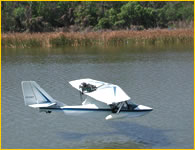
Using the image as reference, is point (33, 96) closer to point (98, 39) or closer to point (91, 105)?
point (91, 105)

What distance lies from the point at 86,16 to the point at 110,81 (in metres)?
36.8

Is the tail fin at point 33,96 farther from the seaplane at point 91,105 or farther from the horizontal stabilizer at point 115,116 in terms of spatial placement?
the horizontal stabilizer at point 115,116

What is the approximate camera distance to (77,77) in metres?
25.4

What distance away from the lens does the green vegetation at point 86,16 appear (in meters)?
57.9

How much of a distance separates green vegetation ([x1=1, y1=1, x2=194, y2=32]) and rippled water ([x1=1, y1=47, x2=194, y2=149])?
2233 cm

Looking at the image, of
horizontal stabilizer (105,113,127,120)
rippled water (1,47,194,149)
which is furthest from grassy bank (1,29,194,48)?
horizontal stabilizer (105,113,127,120)

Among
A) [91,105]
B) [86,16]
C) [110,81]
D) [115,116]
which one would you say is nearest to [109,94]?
[115,116]

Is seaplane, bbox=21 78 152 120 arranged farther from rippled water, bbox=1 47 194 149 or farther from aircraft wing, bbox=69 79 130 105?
rippled water, bbox=1 47 194 149

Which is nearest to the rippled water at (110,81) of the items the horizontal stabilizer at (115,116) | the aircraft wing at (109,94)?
the horizontal stabilizer at (115,116)

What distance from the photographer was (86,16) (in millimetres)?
59750

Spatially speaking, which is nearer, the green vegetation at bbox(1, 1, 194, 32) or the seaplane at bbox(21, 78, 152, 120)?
the seaplane at bbox(21, 78, 152, 120)

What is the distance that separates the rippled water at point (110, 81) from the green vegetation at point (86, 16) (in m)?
22.3

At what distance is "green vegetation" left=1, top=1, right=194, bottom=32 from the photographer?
57938 mm

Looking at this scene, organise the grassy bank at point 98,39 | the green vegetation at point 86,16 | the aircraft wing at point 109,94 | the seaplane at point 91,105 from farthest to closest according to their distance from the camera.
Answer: the green vegetation at point 86,16 < the grassy bank at point 98,39 < the seaplane at point 91,105 < the aircraft wing at point 109,94
